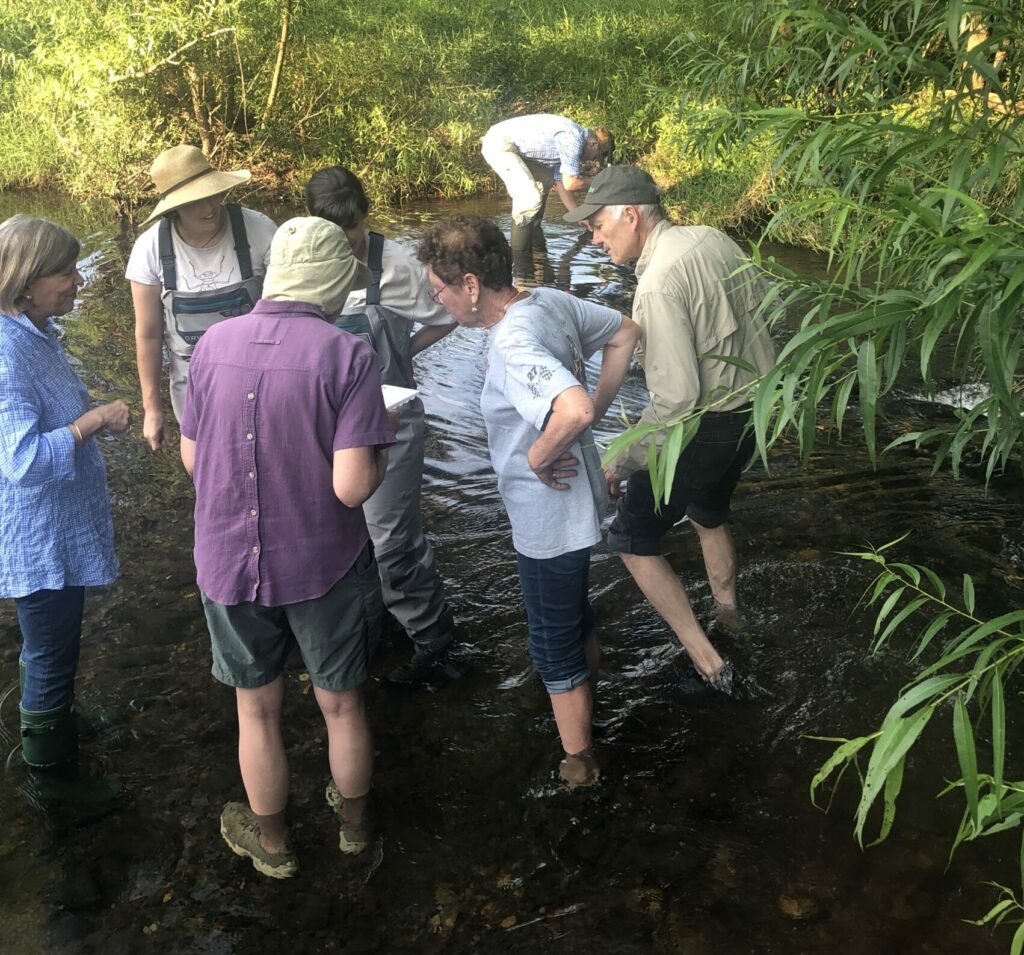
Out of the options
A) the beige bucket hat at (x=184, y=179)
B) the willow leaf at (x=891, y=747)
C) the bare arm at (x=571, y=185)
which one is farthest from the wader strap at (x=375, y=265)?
the bare arm at (x=571, y=185)

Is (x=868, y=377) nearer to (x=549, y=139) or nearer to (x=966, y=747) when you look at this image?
(x=966, y=747)

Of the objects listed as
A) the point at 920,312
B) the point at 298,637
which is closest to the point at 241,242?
the point at 298,637

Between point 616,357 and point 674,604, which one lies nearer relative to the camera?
point 616,357

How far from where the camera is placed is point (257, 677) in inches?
114

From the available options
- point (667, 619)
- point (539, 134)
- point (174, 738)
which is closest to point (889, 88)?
point (667, 619)

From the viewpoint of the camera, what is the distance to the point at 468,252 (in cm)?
287

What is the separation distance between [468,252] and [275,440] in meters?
0.78

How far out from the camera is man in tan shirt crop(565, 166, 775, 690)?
132 inches

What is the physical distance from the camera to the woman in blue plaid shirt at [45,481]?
9.62ft

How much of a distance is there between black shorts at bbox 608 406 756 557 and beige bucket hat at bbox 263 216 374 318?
1.36 meters

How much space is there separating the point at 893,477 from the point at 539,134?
4.94m

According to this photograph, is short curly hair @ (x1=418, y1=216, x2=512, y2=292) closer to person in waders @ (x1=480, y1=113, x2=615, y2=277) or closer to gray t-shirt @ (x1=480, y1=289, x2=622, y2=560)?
gray t-shirt @ (x1=480, y1=289, x2=622, y2=560)

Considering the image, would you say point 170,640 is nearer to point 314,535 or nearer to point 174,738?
point 174,738

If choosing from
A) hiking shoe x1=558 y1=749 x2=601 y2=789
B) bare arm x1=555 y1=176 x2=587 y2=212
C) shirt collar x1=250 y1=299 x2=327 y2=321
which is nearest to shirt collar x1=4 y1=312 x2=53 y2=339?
shirt collar x1=250 y1=299 x2=327 y2=321
